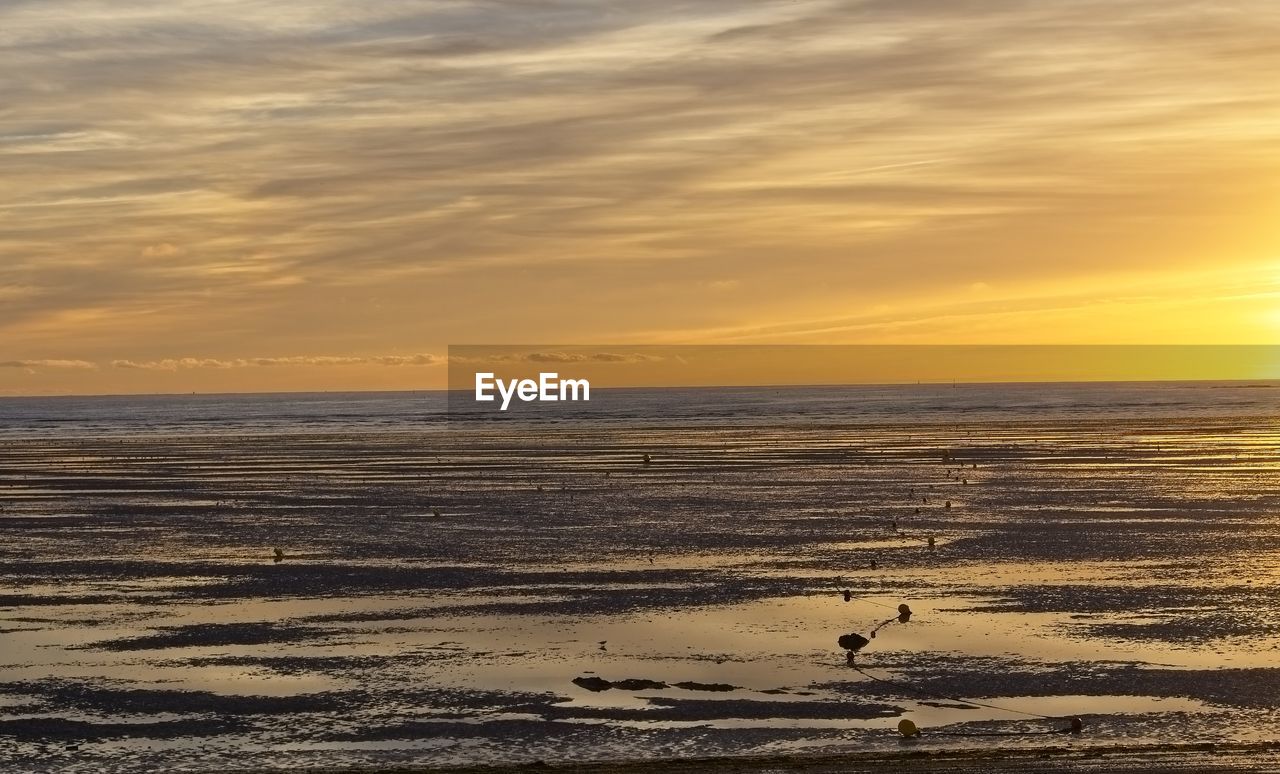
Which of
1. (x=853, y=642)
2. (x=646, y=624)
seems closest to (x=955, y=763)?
(x=853, y=642)

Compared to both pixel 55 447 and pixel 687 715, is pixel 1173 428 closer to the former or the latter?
pixel 55 447

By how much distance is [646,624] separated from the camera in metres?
23.8

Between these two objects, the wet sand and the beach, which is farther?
the beach

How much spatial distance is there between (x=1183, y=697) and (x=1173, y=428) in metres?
89.1

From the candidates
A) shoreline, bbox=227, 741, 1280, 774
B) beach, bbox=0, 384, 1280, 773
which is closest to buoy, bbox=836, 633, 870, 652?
beach, bbox=0, 384, 1280, 773

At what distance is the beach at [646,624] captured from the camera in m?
16.5

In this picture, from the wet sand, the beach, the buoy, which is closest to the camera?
the wet sand

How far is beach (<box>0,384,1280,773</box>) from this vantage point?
16.5 meters

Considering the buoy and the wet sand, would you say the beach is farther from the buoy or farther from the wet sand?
the buoy

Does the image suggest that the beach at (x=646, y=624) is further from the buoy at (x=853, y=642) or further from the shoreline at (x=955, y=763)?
the buoy at (x=853, y=642)

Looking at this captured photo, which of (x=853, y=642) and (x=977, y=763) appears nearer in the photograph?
(x=977, y=763)

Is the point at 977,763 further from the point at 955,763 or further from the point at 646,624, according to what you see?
the point at 646,624

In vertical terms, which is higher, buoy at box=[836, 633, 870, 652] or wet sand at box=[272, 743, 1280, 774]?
buoy at box=[836, 633, 870, 652]

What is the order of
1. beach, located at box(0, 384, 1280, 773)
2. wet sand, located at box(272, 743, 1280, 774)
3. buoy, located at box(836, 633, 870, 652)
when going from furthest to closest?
buoy, located at box(836, 633, 870, 652) < beach, located at box(0, 384, 1280, 773) < wet sand, located at box(272, 743, 1280, 774)
